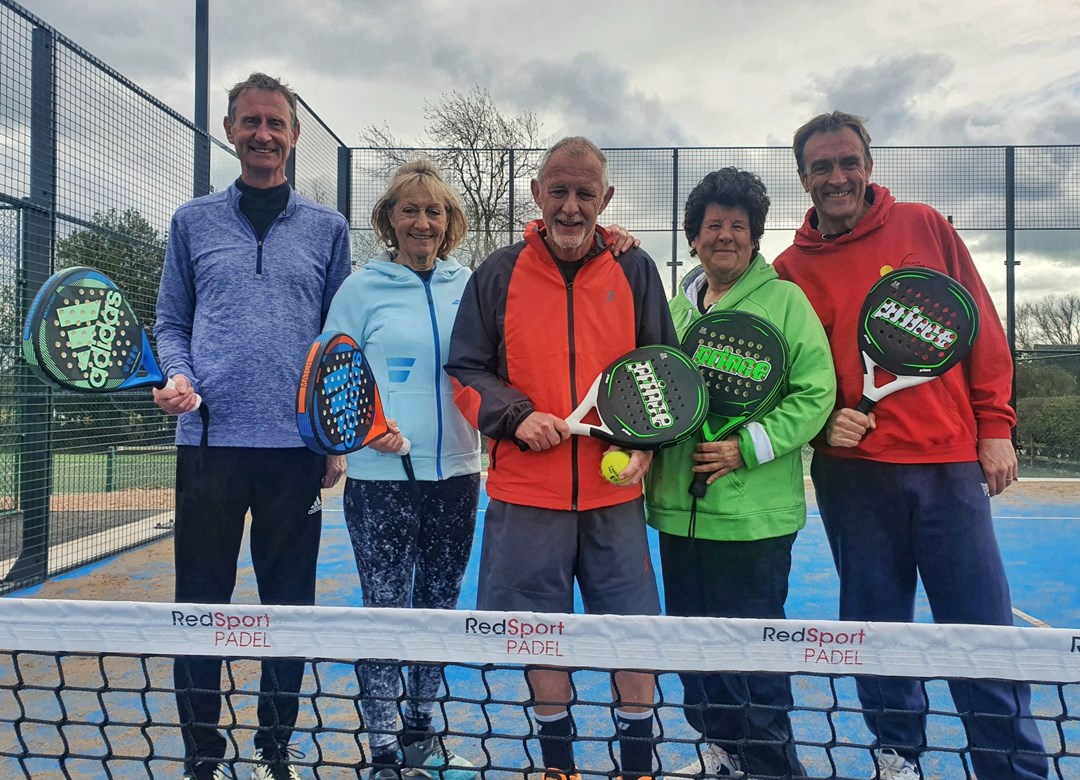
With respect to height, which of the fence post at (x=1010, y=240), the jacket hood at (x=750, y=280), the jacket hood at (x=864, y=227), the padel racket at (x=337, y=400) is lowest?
the padel racket at (x=337, y=400)

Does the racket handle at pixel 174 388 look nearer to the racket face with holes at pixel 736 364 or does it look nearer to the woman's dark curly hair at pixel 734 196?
the racket face with holes at pixel 736 364

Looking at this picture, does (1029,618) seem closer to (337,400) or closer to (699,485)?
(699,485)

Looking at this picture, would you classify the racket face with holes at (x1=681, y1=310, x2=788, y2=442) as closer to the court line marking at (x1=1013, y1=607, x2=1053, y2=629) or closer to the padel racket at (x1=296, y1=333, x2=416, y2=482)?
the padel racket at (x1=296, y1=333, x2=416, y2=482)

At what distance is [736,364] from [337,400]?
1024 mm

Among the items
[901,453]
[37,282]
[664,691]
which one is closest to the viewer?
[901,453]

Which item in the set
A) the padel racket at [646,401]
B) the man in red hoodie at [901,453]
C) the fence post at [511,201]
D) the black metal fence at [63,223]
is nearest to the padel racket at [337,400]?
the padel racket at [646,401]

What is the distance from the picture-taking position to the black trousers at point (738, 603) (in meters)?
1.78

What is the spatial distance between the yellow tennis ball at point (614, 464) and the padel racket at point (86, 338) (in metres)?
1.13

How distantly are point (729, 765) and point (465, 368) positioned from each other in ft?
4.37

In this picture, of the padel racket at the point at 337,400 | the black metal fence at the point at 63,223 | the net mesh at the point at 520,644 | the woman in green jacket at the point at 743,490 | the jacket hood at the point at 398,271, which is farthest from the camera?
the black metal fence at the point at 63,223

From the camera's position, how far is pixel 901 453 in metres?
1.96

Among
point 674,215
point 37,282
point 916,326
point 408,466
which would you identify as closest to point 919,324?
point 916,326

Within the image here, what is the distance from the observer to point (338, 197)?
321 inches

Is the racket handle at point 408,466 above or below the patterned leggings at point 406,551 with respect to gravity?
above
